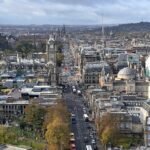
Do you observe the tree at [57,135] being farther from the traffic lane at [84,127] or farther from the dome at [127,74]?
the dome at [127,74]

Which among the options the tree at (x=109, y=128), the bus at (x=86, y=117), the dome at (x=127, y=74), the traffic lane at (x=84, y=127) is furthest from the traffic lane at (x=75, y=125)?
the dome at (x=127, y=74)

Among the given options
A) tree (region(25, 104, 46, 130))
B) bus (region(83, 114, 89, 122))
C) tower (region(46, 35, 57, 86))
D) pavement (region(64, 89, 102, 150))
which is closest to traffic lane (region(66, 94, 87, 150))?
pavement (region(64, 89, 102, 150))

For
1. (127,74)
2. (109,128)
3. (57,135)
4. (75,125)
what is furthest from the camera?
(127,74)

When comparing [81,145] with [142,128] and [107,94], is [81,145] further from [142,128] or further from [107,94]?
[107,94]

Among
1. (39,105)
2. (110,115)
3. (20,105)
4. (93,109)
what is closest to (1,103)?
(20,105)

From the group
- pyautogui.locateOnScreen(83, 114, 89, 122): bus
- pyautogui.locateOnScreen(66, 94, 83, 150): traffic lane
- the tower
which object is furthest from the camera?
the tower

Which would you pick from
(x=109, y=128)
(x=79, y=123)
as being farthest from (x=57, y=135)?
(x=79, y=123)

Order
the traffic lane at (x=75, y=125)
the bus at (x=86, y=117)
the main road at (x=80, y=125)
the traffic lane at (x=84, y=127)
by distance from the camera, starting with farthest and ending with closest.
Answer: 1. the bus at (x=86, y=117)
2. the traffic lane at (x=84, y=127)
3. the main road at (x=80, y=125)
4. the traffic lane at (x=75, y=125)

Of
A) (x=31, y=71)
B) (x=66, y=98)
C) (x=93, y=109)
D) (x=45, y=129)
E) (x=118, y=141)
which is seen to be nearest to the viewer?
(x=118, y=141)

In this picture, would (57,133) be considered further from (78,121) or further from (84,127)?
(78,121)

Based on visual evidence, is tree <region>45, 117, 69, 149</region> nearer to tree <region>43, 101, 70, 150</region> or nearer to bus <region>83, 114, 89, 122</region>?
tree <region>43, 101, 70, 150</region>

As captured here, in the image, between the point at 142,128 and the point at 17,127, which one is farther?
the point at 17,127
